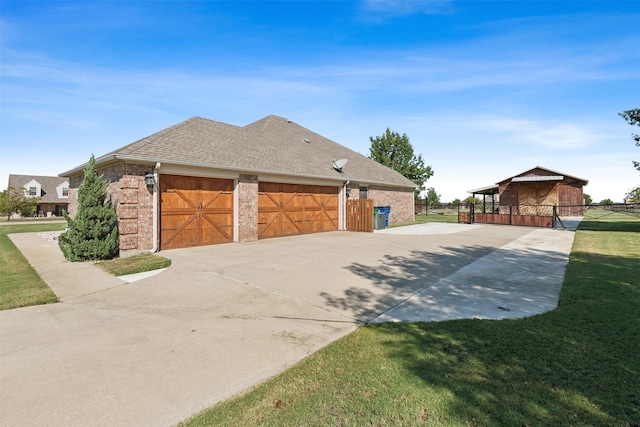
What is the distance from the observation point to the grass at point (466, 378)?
2230 mm

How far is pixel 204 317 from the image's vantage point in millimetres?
4430

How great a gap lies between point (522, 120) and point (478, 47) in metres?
7.32

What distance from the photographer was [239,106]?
1634 cm

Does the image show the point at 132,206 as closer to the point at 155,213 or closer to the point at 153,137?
the point at 155,213

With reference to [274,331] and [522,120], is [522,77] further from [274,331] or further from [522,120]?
[274,331]

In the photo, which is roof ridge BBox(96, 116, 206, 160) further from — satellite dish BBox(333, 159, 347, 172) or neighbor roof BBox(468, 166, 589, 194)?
neighbor roof BBox(468, 166, 589, 194)

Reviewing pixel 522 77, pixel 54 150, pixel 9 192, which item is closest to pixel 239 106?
pixel 54 150

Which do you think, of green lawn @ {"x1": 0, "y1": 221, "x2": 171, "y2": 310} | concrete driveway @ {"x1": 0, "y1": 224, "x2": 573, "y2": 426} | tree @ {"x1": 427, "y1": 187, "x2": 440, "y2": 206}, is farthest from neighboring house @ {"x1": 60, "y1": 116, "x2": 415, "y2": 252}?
tree @ {"x1": 427, "y1": 187, "x2": 440, "y2": 206}

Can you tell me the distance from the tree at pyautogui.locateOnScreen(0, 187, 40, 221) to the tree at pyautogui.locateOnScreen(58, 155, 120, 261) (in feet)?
130

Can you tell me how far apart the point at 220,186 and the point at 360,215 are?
26.1 ft

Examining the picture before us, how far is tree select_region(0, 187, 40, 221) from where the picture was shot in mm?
35469

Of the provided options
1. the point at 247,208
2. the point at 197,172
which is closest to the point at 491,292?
the point at 247,208

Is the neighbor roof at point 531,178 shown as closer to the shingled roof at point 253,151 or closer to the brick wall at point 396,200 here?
the brick wall at point 396,200

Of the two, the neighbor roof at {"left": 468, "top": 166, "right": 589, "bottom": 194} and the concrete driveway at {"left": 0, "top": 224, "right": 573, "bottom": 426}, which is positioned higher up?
the neighbor roof at {"left": 468, "top": 166, "right": 589, "bottom": 194}
